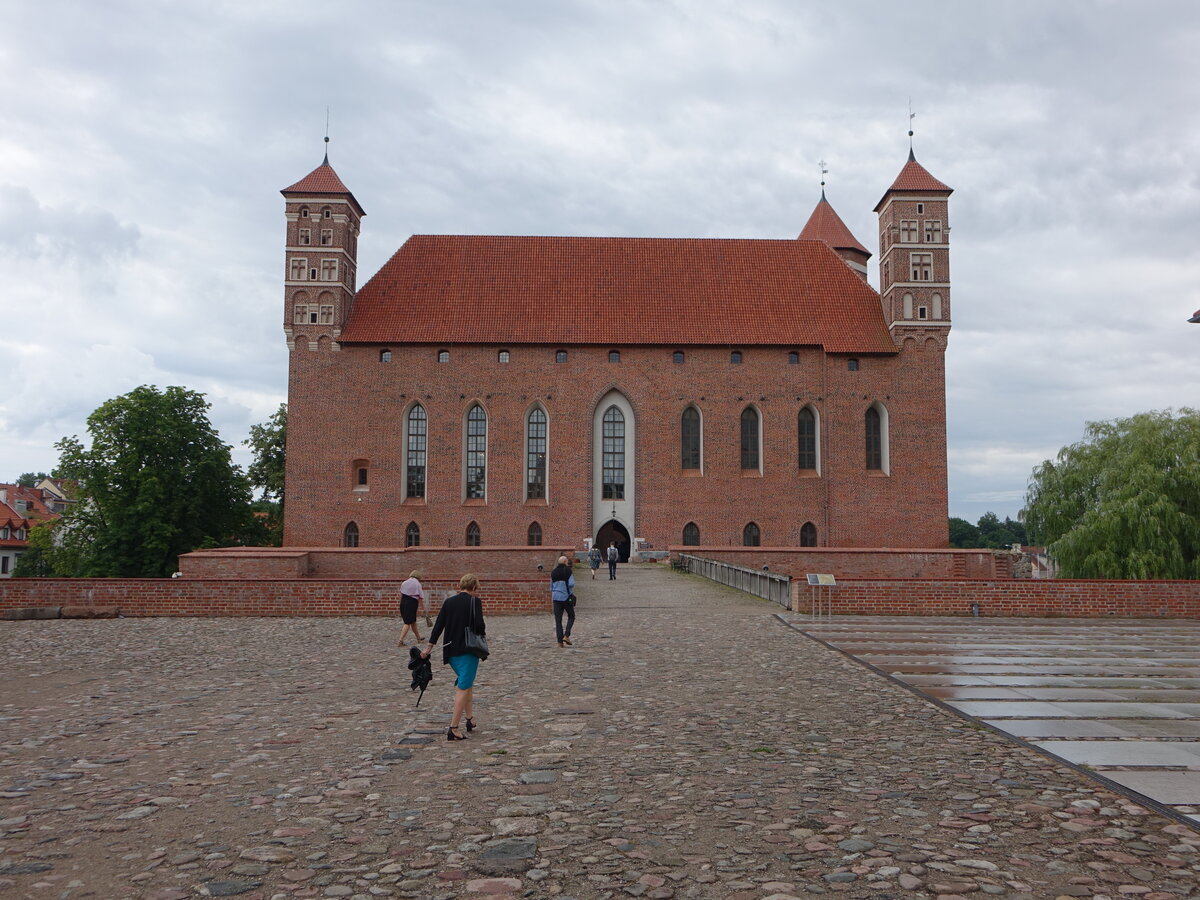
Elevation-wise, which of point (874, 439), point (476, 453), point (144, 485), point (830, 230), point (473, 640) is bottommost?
point (473, 640)

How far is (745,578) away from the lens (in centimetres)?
2327

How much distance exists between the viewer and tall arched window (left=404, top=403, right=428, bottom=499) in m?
36.7

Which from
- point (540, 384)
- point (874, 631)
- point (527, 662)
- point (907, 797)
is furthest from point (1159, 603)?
point (540, 384)

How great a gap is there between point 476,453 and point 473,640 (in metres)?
29.5

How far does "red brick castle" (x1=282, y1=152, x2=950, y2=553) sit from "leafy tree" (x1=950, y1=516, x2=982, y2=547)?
71.6 metres

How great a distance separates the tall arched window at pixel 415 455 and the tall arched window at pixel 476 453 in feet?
5.78

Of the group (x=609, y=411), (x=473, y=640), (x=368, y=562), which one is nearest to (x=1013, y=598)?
(x=473, y=640)

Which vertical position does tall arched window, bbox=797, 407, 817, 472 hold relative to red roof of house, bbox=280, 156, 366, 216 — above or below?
below

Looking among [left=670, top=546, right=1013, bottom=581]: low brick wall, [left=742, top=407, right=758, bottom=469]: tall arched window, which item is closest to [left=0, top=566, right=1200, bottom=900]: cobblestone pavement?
[left=670, top=546, right=1013, bottom=581]: low brick wall

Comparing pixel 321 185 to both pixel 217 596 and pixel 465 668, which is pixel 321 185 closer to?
pixel 217 596

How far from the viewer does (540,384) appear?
3700 centimetres

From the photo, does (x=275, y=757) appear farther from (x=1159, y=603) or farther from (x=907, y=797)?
(x=1159, y=603)

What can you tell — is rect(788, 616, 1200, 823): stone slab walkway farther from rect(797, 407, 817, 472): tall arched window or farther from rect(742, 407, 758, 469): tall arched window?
rect(742, 407, 758, 469): tall arched window

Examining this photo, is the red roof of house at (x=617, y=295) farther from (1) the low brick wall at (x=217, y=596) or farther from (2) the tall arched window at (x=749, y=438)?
(1) the low brick wall at (x=217, y=596)
